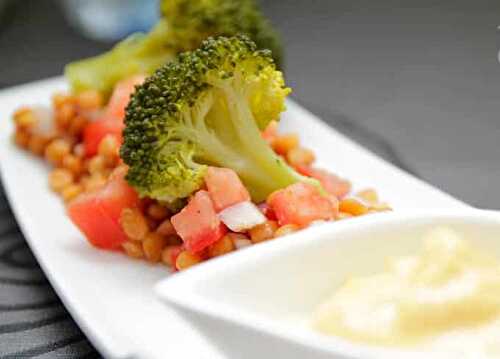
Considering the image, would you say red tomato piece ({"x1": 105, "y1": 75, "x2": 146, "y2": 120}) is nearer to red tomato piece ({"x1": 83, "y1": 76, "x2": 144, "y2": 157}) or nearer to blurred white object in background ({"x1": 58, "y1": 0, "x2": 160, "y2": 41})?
red tomato piece ({"x1": 83, "y1": 76, "x2": 144, "y2": 157})

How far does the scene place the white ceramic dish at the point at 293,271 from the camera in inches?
73.7

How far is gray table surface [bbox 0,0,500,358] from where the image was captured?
2797 mm

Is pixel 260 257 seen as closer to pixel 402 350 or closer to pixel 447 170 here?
pixel 402 350

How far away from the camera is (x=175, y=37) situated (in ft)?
12.5

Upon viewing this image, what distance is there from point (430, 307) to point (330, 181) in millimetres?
1199

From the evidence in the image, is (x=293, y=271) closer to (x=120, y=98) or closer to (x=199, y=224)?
(x=199, y=224)

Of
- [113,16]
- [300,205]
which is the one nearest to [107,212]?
[300,205]

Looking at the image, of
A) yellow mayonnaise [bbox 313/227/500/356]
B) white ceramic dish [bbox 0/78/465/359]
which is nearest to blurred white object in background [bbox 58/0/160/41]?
white ceramic dish [bbox 0/78/465/359]

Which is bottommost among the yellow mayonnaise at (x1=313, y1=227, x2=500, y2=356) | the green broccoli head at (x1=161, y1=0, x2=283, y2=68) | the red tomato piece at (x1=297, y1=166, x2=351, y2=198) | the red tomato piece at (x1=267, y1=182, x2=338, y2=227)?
the red tomato piece at (x1=297, y1=166, x2=351, y2=198)

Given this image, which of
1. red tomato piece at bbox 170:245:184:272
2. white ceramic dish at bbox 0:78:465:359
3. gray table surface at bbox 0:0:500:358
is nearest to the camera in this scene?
white ceramic dish at bbox 0:78:465:359

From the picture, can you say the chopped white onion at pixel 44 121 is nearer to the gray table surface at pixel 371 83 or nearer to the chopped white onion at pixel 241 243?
the gray table surface at pixel 371 83

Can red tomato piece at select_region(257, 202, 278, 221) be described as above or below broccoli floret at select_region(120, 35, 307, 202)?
below

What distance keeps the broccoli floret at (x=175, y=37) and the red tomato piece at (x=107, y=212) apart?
991 millimetres

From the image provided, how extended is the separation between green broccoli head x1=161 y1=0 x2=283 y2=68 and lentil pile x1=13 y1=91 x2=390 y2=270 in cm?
41
